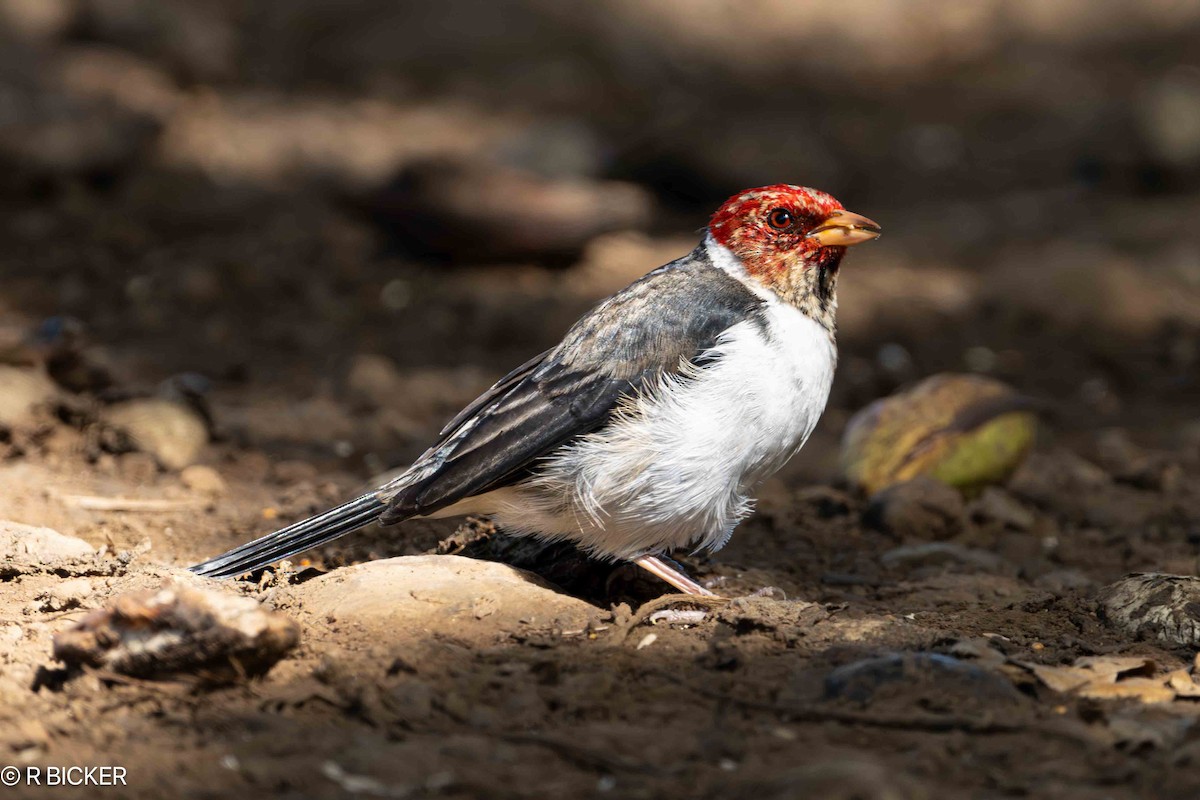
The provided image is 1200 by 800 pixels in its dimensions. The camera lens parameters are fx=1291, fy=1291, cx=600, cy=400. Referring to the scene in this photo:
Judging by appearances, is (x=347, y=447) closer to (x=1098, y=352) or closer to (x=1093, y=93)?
(x=1098, y=352)

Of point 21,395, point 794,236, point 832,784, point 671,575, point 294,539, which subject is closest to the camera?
point 832,784

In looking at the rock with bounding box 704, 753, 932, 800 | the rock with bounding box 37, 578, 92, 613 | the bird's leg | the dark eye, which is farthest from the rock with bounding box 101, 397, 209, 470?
the rock with bounding box 704, 753, 932, 800

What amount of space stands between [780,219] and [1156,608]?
1.75 metres

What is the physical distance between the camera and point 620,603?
425cm

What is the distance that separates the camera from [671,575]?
426 centimetres

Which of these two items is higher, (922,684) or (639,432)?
(639,432)

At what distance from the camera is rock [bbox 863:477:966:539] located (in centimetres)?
515

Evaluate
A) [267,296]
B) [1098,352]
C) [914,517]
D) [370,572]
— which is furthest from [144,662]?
[1098,352]

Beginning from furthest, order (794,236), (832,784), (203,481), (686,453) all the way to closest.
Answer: (203,481) < (794,236) < (686,453) < (832,784)

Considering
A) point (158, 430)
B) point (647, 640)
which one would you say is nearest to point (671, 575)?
point (647, 640)

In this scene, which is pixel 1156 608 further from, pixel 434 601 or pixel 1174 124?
pixel 1174 124

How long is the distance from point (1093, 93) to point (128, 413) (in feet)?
30.1

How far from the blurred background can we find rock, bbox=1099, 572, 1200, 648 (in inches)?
91.8

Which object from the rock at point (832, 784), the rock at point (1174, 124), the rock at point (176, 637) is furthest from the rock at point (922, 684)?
the rock at point (1174, 124)
